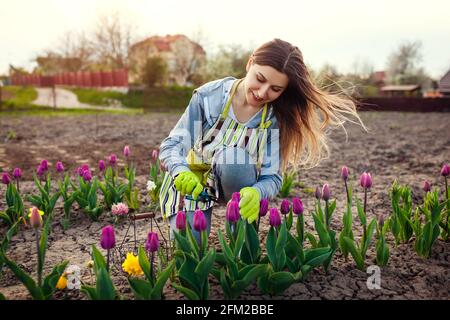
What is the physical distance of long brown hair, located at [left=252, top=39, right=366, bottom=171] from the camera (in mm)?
2188

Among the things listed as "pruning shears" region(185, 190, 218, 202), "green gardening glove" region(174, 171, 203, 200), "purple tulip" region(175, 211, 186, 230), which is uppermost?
"green gardening glove" region(174, 171, 203, 200)

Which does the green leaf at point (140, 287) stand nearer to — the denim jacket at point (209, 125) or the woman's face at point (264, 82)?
the denim jacket at point (209, 125)

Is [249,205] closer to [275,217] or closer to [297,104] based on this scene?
[275,217]

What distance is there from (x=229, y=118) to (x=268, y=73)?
0.38 meters

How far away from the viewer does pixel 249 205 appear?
73.5 inches

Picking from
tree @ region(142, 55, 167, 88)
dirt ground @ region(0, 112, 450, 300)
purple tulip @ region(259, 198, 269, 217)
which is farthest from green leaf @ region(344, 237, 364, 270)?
tree @ region(142, 55, 167, 88)

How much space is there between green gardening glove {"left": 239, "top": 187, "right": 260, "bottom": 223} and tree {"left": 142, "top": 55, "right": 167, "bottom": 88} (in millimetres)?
22950

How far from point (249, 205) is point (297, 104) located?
82 centimetres

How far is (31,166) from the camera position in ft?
16.3

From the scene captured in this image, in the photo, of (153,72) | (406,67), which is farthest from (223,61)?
(406,67)

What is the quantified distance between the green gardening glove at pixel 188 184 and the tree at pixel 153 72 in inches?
897

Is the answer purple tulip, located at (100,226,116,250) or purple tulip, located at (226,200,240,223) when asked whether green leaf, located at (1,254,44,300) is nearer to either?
purple tulip, located at (100,226,116,250)
